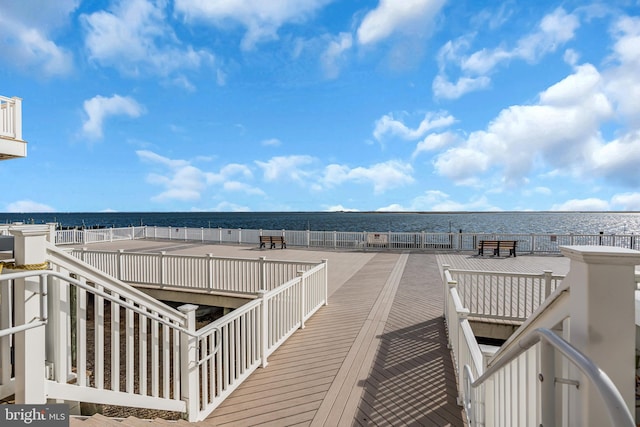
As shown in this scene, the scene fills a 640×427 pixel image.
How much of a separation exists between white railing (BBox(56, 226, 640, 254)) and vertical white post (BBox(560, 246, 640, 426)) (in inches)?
585

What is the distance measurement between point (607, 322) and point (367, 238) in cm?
1573

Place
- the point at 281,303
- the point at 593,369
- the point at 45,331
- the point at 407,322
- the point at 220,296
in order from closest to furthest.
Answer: the point at 593,369 → the point at 45,331 → the point at 281,303 → the point at 407,322 → the point at 220,296

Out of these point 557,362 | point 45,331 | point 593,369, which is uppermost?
point 593,369

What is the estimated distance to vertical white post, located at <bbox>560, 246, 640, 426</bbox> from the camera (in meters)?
1.26

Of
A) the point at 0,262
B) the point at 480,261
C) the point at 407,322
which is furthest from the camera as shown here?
the point at 480,261

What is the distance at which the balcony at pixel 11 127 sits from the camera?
8.09m

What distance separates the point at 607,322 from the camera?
4.16 feet

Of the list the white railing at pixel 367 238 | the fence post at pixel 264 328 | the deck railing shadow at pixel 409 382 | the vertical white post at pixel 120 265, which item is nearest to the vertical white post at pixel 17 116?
the vertical white post at pixel 120 265

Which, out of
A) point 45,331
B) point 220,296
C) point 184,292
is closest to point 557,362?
point 45,331

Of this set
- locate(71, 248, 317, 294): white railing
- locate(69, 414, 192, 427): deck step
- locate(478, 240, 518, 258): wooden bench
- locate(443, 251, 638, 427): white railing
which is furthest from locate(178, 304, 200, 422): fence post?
locate(478, 240, 518, 258): wooden bench

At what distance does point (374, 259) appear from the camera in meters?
13.8

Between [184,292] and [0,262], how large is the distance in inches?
261

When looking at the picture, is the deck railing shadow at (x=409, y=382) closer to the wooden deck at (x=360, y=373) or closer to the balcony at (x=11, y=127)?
the wooden deck at (x=360, y=373)

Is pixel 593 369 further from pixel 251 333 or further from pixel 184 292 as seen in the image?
pixel 184 292
